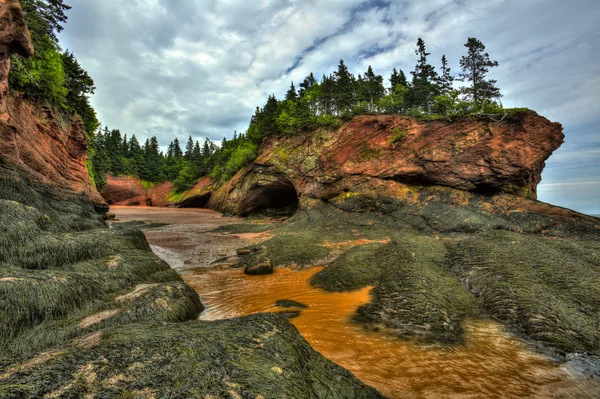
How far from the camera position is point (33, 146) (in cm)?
1204

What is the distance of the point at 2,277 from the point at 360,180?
75.1ft

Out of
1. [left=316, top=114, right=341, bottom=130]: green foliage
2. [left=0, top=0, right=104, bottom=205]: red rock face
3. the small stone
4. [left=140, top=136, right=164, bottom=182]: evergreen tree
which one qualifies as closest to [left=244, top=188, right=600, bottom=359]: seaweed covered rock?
the small stone

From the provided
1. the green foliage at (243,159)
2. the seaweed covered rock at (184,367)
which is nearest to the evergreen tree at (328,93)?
the green foliage at (243,159)

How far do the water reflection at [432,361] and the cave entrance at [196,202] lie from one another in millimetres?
50276

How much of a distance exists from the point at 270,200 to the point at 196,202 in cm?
2404

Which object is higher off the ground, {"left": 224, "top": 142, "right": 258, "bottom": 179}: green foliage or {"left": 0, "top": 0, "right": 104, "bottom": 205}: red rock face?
{"left": 224, "top": 142, "right": 258, "bottom": 179}: green foliage

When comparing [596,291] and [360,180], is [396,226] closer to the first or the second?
[360,180]

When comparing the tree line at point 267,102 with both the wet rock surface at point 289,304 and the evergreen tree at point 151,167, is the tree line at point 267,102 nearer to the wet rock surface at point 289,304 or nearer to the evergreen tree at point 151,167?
the evergreen tree at point 151,167

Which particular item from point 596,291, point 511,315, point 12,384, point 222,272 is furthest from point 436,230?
point 12,384

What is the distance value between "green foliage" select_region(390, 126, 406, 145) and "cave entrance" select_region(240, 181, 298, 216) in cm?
1408

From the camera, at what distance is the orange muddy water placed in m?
3.58

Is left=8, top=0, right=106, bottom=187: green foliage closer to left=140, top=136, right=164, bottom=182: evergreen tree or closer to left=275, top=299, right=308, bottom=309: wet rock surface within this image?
left=275, top=299, right=308, bottom=309: wet rock surface

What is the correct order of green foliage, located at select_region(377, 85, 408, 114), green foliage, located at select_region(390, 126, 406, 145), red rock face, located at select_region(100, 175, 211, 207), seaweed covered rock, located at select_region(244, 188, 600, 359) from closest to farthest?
seaweed covered rock, located at select_region(244, 188, 600, 359), green foliage, located at select_region(390, 126, 406, 145), green foliage, located at select_region(377, 85, 408, 114), red rock face, located at select_region(100, 175, 211, 207)

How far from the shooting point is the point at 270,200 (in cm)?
3894
